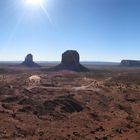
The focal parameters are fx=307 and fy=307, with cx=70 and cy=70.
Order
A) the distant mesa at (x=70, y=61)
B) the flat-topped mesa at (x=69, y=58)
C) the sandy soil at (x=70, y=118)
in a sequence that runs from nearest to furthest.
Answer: the sandy soil at (x=70, y=118) < the distant mesa at (x=70, y=61) < the flat-topped mesa at (x=69, y=58)

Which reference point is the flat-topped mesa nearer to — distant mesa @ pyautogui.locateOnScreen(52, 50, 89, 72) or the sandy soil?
distant mesa @ pyautogui.locateOnScreen(52, 50, 89, 72)

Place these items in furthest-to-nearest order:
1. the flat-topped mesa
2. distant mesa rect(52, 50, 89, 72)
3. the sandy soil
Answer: the flat-topped mesa → distant mesa rect(52, 50, 89, 72) → the sandy soil

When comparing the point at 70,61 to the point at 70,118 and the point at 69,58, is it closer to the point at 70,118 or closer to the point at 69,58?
the point at 69,58

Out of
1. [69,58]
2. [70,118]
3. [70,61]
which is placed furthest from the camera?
[70,61]

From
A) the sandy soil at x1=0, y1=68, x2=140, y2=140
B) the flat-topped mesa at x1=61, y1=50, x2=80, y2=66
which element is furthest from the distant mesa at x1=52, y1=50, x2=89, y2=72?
the sandy soil at x1=0, y1=68, x2=140, y2=140

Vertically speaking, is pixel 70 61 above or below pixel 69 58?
below

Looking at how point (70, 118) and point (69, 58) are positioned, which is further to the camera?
point (69, 58)

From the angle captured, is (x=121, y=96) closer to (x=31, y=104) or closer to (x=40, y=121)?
(x=31, y=104)

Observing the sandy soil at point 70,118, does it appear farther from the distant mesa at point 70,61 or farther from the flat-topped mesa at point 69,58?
the flat-topped mesa at point 69,58

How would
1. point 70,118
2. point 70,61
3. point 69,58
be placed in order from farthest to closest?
point 70,61
point 69,58
point 70,118

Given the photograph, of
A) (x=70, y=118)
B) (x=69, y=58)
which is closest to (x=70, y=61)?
(x=69, y=58)

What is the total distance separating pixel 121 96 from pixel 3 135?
94.2ft

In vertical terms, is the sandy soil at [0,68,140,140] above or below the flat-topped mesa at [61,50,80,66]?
below

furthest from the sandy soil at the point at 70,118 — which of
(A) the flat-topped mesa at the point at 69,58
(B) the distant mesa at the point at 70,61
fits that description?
(A) the flat-topped mesa at the point at 69,58
